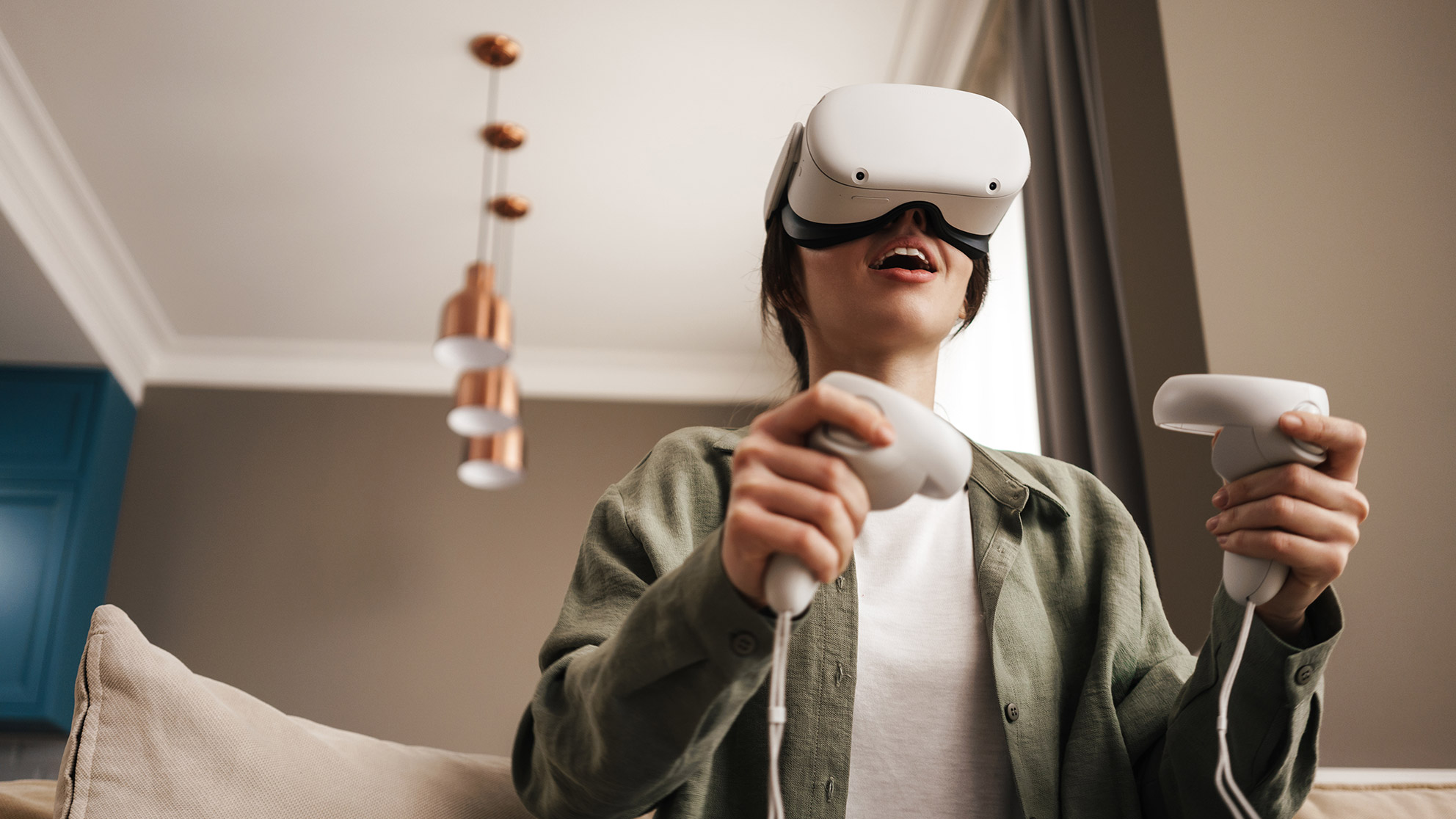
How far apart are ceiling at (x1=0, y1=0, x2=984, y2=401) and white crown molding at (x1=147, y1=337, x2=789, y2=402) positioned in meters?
0.02

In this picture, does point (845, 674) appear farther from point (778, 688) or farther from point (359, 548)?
point (359, 548)

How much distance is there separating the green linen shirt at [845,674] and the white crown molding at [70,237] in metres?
3.38

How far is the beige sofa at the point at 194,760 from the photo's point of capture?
0.73 metres

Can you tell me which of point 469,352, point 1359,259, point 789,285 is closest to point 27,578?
point 469,352

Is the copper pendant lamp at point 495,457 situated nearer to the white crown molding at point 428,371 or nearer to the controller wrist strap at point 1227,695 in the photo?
the white crown molding at point 428,371

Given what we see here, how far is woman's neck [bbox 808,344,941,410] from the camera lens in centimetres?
97

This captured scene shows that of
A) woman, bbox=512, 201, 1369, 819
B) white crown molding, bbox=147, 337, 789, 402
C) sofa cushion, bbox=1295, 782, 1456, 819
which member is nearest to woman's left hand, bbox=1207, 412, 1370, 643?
woman, bbox=512, 201, 1369, 819

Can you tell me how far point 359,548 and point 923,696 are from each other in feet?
14.5

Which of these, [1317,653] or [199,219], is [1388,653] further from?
[199,219]

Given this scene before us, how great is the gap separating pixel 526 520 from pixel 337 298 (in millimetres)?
1348

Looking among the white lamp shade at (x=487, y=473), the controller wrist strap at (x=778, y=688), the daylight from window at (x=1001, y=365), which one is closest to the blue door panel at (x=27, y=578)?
the white lamp shade at (x=487, y=473)

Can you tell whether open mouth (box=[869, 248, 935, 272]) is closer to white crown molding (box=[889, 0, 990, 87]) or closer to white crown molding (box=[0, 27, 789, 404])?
white crown molding (box=[889, 0, 990, 87])

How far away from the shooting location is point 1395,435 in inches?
54.0

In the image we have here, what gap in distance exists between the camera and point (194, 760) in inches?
29.5
